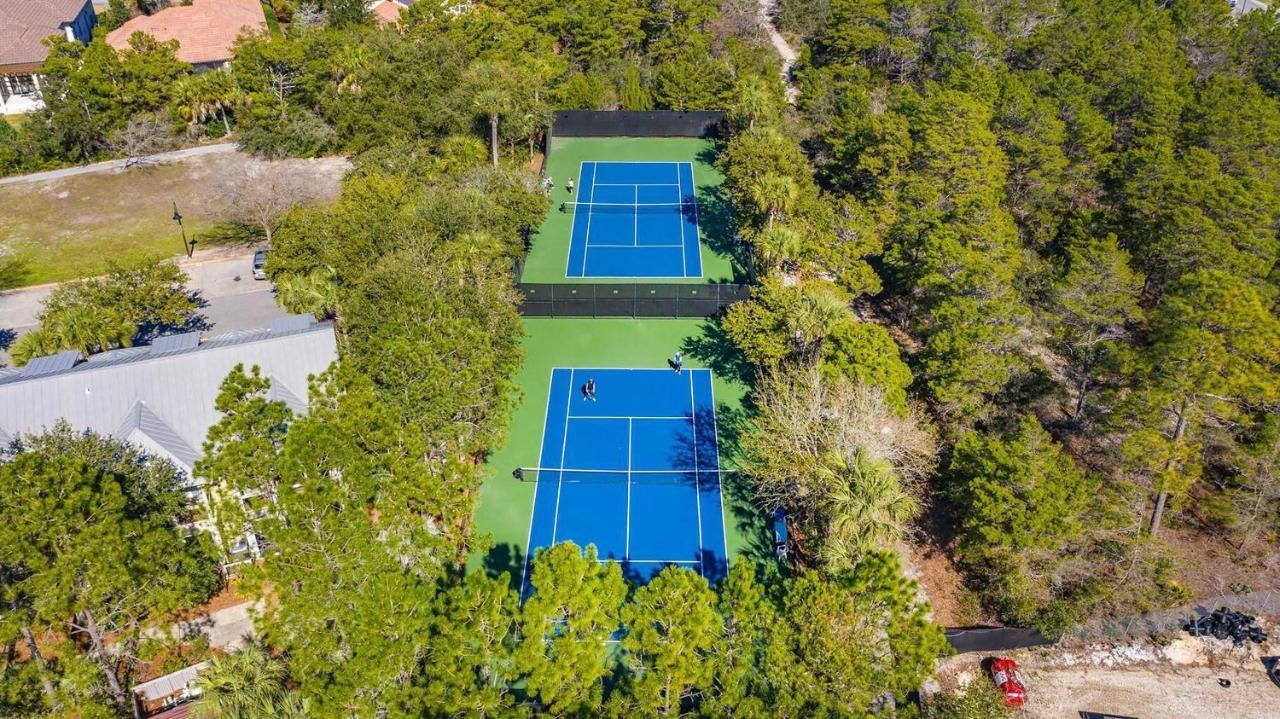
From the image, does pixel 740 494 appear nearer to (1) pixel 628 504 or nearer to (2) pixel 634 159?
(1) pixel 628 504

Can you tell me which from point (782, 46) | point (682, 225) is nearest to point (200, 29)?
point (682, 225)

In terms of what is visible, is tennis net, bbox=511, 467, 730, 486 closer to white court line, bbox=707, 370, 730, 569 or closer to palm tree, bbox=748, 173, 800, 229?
white court line, bbox=707, 370, 730, 569

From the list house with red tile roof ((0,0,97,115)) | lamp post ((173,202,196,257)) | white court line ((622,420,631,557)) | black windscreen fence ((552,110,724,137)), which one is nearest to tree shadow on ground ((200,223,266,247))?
lamp post ((173,202,196,257))

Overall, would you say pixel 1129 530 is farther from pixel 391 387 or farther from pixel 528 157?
pixel 528 157

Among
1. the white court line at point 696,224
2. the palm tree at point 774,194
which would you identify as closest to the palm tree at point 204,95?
the white court line at point 696,224

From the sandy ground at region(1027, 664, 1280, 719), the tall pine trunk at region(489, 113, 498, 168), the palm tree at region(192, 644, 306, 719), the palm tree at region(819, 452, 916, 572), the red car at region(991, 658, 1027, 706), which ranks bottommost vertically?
the sandy ground at region(1027, 664, 1280, 719)

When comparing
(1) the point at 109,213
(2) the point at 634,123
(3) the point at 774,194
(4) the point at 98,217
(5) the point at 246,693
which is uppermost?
(2) the point at 634,123
